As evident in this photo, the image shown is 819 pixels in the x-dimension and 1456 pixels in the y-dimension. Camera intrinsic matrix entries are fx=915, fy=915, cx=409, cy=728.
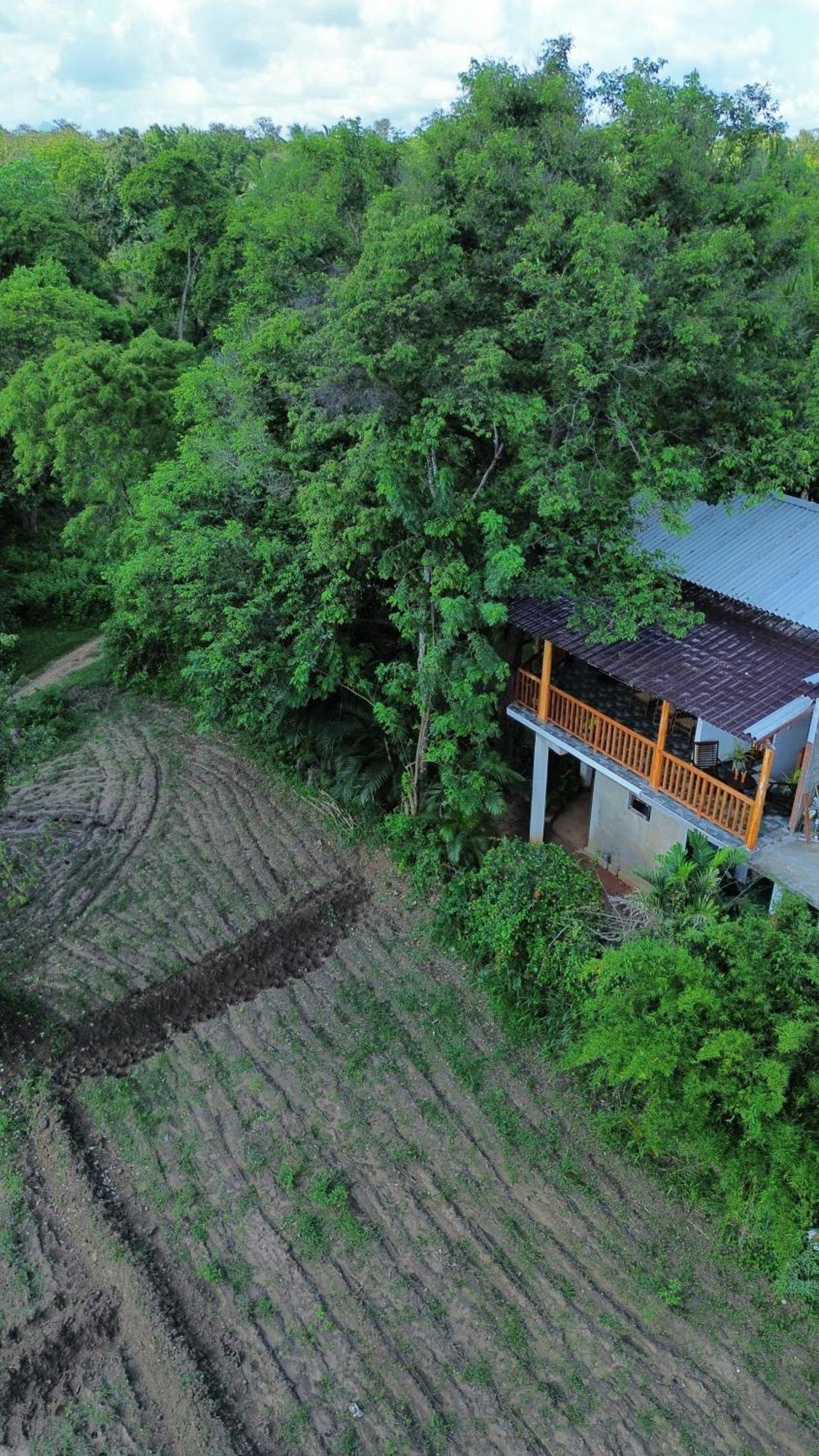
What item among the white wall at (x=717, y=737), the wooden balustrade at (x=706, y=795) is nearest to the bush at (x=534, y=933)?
the wooden balustrade at (x=706, y=795)

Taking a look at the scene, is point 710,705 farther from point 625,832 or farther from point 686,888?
point 625,832

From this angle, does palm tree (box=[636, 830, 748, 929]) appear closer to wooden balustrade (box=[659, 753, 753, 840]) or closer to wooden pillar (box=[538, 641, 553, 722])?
wooden balustrade (box=[659, 753, 753, 840])

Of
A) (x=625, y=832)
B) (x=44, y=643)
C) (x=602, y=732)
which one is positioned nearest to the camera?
(x=602, y=732)

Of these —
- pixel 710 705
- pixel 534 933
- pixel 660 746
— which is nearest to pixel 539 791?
pixel 660 746

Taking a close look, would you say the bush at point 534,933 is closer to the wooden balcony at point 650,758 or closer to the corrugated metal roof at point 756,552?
the wooden balcony at point 650,758

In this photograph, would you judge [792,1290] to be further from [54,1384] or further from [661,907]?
[54,1384]

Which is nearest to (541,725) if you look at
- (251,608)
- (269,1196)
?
(251,608)
